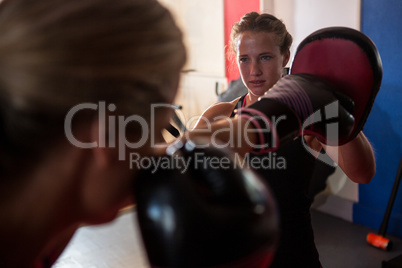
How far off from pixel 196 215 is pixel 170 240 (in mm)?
41

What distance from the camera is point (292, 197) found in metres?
1.07

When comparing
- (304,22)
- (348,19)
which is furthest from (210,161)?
(304,22)

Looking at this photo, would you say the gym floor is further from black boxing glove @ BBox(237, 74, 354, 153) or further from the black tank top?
black boxing glove @ BBox(237, 74, 354, 153)

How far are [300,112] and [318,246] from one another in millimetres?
1950

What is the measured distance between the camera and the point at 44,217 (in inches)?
16.8

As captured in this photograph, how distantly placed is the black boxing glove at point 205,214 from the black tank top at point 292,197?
64 centimetres

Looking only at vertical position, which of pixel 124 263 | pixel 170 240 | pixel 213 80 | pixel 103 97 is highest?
pixel 103 97

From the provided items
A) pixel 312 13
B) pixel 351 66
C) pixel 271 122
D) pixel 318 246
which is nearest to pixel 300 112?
pixel 271 122

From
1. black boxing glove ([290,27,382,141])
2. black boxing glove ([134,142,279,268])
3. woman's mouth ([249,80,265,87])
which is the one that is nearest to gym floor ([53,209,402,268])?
woman's mouth ([249,80,265,87])

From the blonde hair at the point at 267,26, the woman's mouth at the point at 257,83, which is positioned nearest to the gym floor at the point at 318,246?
the woman's mouth at the point at 257,83

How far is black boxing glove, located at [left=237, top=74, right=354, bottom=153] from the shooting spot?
24.0 inches

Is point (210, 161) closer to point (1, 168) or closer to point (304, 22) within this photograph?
point (1, 168)

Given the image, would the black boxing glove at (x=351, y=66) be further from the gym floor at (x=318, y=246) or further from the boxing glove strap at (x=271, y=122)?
the gym floor at (x=318, y=246)

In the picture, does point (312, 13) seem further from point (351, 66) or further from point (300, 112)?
point (300, 112)
